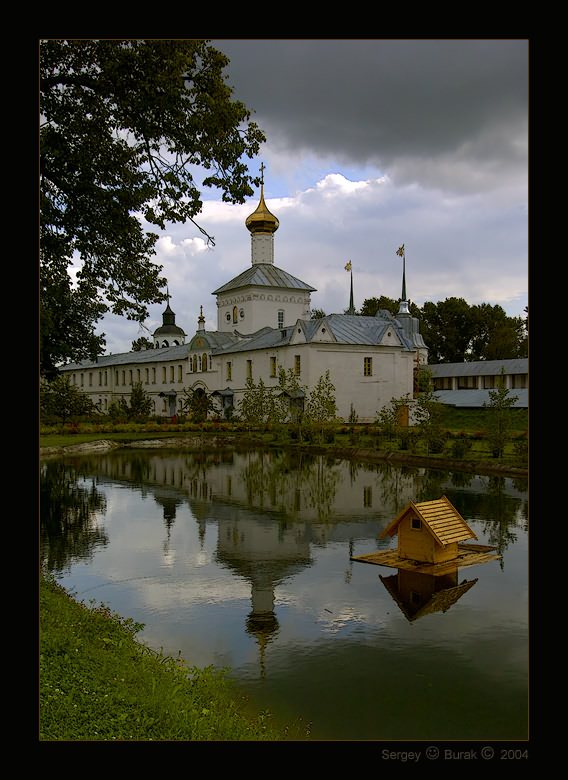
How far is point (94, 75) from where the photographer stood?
9.07m

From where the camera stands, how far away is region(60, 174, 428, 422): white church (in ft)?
148

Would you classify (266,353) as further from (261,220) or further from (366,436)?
(366,436)

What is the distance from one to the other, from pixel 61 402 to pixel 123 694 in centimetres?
4036

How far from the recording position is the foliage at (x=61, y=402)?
136ft

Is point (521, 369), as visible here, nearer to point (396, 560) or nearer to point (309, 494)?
point (309, 494)

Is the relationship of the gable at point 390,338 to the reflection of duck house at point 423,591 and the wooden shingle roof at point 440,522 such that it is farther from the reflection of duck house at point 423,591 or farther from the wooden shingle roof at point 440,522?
the reflection of duck house at point 423,591

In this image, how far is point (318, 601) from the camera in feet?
29.1

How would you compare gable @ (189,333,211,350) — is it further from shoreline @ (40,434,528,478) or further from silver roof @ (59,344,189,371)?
shoreline @ (40,434,528,478)

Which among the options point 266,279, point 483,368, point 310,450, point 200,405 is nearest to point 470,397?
point 483,368

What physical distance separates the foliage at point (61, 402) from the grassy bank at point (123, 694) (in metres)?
35.5

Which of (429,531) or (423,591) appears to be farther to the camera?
(429,531)

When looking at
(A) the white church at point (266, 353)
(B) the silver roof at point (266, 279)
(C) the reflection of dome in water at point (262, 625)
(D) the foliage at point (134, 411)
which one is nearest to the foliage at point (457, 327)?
(A) the white church at point (266, 353)

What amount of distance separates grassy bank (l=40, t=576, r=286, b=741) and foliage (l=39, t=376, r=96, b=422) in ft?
116

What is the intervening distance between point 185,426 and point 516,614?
3697 cm
